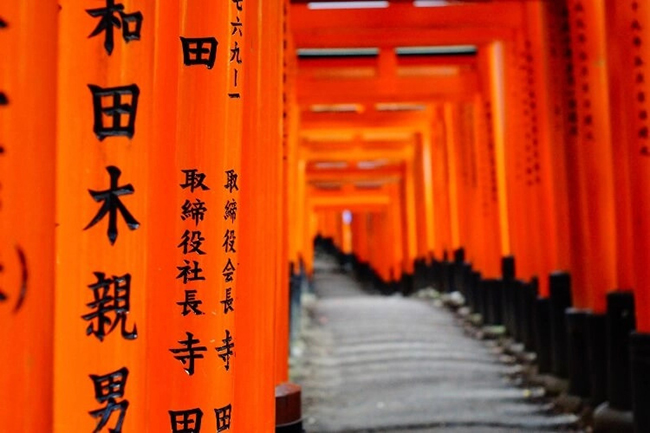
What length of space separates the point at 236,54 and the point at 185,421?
0.95 meters

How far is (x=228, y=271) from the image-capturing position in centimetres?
189

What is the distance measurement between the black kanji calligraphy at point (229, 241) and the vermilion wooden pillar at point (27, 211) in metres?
0.63

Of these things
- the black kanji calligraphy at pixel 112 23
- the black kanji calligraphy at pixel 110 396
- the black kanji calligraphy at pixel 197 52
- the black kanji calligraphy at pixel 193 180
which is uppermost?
the black kanji calligraphy at pixel 197 52

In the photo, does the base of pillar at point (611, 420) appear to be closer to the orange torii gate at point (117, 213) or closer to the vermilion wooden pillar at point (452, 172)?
the orange torii gate at point (117, 213)

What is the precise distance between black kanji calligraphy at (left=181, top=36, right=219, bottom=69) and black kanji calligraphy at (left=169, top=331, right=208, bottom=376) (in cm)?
67

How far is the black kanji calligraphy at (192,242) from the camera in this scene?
5.82 feet

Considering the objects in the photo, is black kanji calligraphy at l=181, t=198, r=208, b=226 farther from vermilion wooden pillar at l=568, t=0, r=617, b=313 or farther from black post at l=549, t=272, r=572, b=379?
black post at l=549, t=272, r=572, b=379

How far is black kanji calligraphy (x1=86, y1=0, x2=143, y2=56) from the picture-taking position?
1303mm

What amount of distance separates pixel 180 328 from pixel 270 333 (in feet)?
1.92

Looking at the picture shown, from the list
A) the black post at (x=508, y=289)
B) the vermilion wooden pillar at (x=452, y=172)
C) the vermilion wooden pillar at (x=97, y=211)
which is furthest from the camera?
the vermilion wooden pillar at (x=452, y=172)

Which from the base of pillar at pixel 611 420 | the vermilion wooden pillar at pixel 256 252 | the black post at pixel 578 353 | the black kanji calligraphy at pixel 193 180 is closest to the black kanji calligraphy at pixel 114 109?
the black kanji calligraphy at pixel 193 180

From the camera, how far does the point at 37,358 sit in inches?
48.7

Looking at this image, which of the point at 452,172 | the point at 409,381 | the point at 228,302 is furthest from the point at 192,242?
the point at 452,172

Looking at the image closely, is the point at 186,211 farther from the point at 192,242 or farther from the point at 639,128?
the point at 639,128
